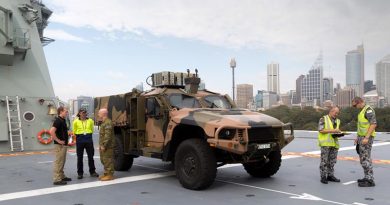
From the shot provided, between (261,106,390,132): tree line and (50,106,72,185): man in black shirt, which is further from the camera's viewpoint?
(261,106,390,132): tree line

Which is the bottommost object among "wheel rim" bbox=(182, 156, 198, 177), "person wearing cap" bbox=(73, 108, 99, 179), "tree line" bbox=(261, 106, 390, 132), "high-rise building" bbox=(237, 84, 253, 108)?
"tree line" bbox=(261, 106, 390, 132)

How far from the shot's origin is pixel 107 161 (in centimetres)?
769

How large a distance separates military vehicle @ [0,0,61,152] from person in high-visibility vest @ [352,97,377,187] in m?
10.3

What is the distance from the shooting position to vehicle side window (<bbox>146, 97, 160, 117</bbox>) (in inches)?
305

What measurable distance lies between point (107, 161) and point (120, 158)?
986 millimetres

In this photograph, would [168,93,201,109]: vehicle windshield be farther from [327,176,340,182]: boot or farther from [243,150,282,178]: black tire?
[327,176,340,182]: boot

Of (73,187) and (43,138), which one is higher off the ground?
(43,138)

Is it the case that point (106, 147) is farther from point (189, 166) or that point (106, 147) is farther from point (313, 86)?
point (313, 86)

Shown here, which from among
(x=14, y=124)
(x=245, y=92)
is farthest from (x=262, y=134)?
(x=245, y=92)

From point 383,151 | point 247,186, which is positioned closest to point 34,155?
point 247,186

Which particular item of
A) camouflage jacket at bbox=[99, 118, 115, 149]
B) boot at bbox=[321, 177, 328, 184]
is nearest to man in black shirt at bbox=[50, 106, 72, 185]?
camouflage jacket at bbox=[99, 118, 115, 149]

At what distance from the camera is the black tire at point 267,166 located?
752cm

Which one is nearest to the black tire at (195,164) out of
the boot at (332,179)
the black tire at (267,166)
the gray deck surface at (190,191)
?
the gray deck surface at (190,191)

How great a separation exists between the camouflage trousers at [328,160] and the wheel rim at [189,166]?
2.37m
